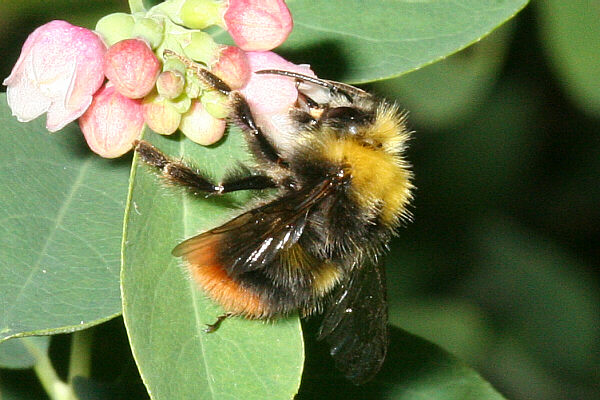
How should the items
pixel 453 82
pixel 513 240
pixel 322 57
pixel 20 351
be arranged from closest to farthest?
pixel 322 57, pixel 20 351, pixel 453 82, pixel 513 240

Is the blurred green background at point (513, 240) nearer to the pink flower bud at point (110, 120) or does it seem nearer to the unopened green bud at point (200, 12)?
Answer: the unopened green bud at point (200, 12)

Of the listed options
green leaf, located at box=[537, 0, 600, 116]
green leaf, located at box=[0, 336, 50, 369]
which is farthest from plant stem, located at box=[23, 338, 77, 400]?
green leaf, located at box=[537, 0, 600, 116]

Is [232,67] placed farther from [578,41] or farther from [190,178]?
[578,41]

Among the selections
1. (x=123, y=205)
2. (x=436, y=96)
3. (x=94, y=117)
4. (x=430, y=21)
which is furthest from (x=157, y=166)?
(x=436, y=96)

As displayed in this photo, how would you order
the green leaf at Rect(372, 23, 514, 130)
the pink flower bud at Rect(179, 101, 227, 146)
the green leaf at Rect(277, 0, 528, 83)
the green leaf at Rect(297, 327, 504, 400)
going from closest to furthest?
the pink flower bud at Rect(179, 101, 227, 146) → the green leaf at Rect(277, 0, 528, 83) → the green leaf at Rect(297, 327, 504, 400) → the green leaf at Rect(372, 23, 514, 130)

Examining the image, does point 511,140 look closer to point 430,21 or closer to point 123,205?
point 430,21

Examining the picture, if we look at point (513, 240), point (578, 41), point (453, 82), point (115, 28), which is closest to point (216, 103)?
point (115, 28)

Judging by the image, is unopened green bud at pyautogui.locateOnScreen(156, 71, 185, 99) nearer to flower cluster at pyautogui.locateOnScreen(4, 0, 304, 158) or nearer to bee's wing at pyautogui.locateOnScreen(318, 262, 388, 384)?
flower cluster at pyautogui.locateOnScreen(4, 0, 304, 158)
